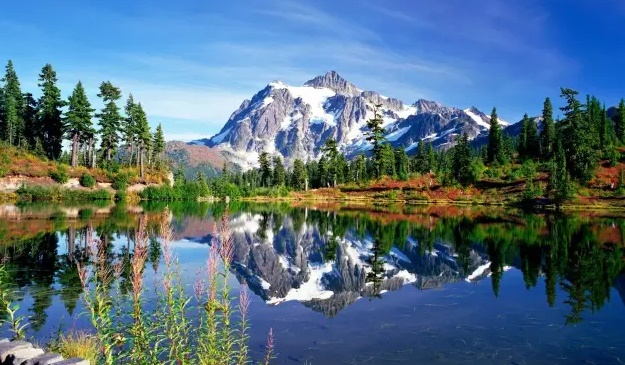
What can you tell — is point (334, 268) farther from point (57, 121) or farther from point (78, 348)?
point (57, 121)

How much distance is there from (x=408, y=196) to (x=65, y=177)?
6443 cm

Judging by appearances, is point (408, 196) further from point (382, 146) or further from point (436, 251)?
point (436, 251)

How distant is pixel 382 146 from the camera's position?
111812 millimetres

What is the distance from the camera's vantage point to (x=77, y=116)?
288ft

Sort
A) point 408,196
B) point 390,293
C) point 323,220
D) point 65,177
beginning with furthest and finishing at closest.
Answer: point 408,196, point 65,177, point 323,220, point 390,293

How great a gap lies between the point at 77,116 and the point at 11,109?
10.8m

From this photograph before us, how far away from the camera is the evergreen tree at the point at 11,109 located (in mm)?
85688

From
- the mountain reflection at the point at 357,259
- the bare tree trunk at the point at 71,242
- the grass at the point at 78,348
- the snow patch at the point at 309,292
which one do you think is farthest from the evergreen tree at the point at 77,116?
the grass at the point at 78,348

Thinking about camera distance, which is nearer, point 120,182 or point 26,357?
point 26,357

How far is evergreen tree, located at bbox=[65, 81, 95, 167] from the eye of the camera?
86812 mm

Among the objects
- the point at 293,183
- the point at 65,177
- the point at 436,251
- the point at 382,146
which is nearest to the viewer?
the point at 436,251

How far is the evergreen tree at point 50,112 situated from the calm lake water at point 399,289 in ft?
193

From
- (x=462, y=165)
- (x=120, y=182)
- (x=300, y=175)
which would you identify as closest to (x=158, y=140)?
(x=120, y=182)

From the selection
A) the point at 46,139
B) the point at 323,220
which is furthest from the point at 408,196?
the point at 46,139
